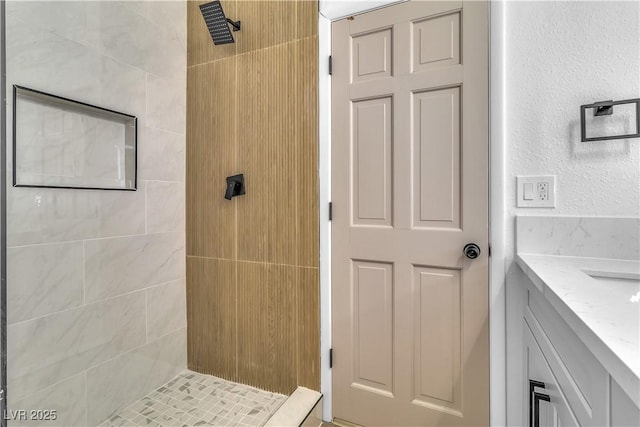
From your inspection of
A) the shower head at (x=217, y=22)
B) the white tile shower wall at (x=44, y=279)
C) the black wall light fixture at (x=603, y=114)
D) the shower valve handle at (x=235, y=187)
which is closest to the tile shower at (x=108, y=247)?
the white tile shower wall at (x=44, y=279)

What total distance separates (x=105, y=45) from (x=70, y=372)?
1.46m

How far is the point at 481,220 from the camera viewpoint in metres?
1.30

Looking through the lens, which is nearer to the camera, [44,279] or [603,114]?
[603,114]

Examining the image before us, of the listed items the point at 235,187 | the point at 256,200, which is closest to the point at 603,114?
the point at 256,200

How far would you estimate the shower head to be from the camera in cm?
160

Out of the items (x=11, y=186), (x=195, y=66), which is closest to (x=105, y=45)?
(x=195, y=66)

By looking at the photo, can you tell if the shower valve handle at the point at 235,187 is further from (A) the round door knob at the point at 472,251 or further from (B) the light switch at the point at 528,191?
(B) the light switch at the point at 528,191

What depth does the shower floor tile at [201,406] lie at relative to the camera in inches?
58.6

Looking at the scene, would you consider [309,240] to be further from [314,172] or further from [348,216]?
[314,172]

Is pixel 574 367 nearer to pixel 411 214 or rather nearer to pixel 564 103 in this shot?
pixel 411 214

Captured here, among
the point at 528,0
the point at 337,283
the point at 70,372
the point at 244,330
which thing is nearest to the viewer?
the point at 528,0

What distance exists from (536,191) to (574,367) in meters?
0.74

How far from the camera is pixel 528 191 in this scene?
1.25 metres

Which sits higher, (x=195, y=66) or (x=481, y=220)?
(x=195, y=66)
